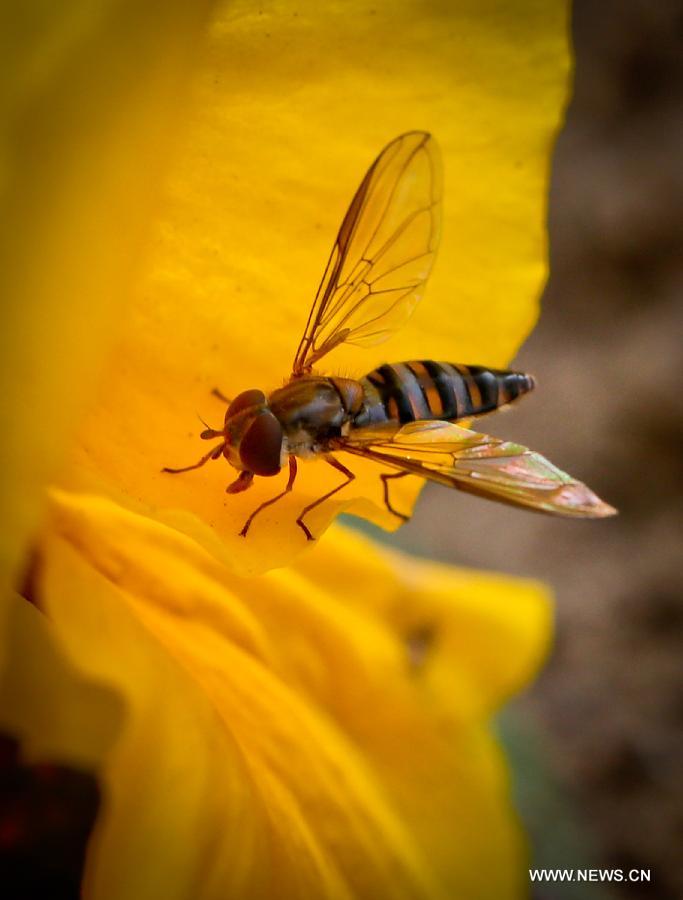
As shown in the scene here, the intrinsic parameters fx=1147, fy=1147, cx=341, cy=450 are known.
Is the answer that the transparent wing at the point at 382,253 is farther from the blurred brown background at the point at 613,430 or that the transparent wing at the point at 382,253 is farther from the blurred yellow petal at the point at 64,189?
the blurred brown background at the point at 613,430

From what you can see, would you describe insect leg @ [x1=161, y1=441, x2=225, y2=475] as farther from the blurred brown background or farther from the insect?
the blurred brown background

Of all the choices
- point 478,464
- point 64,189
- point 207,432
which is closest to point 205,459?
point 207,432

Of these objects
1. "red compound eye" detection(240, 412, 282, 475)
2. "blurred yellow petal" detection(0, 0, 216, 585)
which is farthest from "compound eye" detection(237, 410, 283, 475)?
"blurred yellow petal" detection(0, 0, 216, 585)

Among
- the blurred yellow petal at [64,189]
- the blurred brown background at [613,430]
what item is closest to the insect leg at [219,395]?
the blurred yellow petal at [64,189]

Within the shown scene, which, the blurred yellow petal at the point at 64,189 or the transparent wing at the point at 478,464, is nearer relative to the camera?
the blurred yellow petal at the point at 64,189

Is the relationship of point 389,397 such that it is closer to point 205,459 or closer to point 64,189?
point 205,459

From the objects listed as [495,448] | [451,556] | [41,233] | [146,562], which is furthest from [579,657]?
[41,233]
